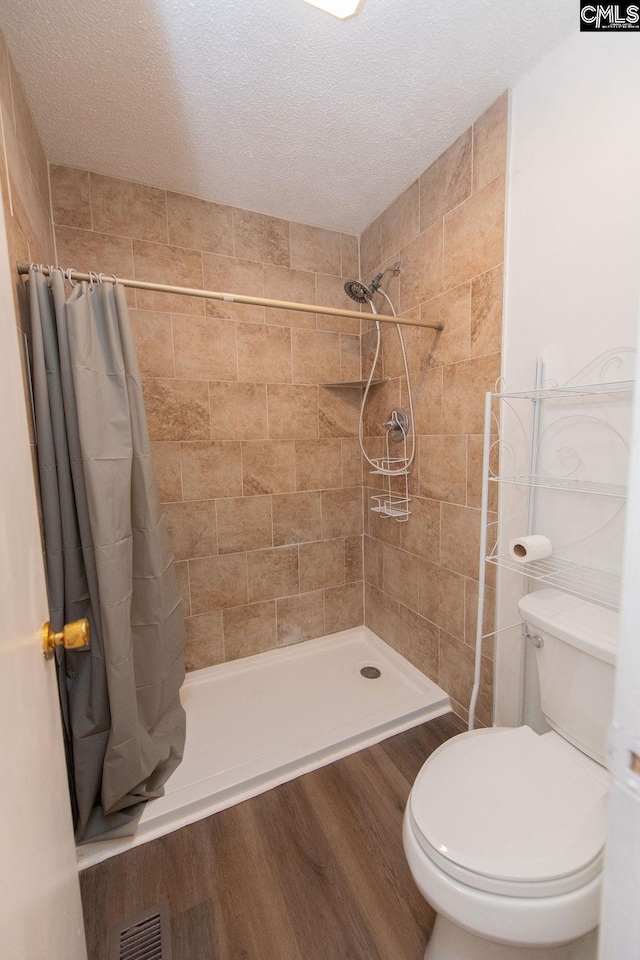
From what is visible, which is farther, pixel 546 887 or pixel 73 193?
pixel 73 193

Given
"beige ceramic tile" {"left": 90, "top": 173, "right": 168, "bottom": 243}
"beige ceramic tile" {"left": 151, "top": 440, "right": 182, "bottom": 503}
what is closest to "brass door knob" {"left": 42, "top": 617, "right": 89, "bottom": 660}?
"beige ceramic tile" {"left": 151, "top": 440, "right": 182, "bottom": 503}

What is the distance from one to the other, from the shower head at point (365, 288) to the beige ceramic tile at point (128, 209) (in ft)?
3.06

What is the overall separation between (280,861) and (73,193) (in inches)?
Answer: 106

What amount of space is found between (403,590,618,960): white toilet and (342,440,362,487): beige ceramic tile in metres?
1.30

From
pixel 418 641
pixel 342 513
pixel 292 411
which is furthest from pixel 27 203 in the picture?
pixel 418 641

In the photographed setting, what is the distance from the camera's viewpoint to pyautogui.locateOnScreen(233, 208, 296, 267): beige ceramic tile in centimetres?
201

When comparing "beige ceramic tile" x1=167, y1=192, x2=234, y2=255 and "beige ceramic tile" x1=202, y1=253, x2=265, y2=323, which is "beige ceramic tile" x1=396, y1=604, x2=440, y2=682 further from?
"beige ceramic tile" x1=167, y1=192, x2=234, y2=255

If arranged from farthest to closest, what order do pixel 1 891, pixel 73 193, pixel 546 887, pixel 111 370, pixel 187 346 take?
pixel 187 346 → pixel 73 193 → pixel 111 370 → pixel 546 887 → pixel 1 891

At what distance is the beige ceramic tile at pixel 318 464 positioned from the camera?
2.22 metres

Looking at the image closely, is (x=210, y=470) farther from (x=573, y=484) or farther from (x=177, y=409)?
(x=573, y=484)

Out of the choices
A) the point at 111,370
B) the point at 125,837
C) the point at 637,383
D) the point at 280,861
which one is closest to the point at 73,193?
the point at 111,370

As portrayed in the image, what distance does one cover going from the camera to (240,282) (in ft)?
6.66

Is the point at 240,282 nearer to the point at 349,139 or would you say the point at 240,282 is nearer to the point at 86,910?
the point at 349,139

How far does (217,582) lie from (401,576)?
1001mm
